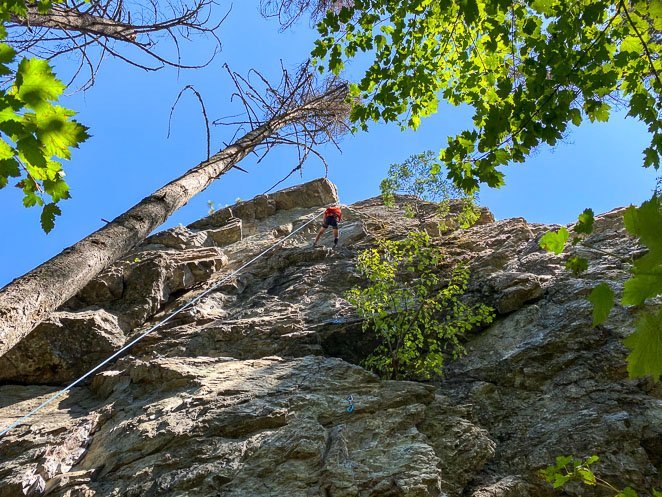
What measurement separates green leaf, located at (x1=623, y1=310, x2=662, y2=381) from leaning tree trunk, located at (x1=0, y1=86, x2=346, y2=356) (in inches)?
106

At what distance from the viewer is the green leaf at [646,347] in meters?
1.24

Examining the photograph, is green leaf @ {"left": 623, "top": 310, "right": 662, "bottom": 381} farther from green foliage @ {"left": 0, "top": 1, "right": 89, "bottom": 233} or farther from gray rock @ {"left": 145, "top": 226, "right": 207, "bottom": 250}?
gray rock @ {"left": 145, "top": 226, "right": 207, "bottom": 250}

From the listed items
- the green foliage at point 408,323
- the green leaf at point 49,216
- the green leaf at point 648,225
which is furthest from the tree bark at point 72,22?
the green leaf at point 648,225

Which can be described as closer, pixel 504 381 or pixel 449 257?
pixel 504 381

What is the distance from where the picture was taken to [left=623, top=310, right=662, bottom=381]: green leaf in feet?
4.08

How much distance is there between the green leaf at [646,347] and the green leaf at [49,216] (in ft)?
7.47

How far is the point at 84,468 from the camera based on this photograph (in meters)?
5.45

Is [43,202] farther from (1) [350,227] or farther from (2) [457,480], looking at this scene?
(1) [350,227]

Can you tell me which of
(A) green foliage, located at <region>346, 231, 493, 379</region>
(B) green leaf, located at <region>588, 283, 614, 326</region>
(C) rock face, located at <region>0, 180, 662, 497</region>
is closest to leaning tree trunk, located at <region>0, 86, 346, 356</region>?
(C) rock face, located at <region>0, 180, 662, 497</region>

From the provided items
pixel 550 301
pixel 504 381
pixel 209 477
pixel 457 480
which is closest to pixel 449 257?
pixel 550 301

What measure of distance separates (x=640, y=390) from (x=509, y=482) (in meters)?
1.81

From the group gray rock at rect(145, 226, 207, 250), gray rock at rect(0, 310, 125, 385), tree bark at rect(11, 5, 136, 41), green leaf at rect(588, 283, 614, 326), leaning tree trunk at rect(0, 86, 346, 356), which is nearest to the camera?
green leaf at rect(588, 283, 614, 326)

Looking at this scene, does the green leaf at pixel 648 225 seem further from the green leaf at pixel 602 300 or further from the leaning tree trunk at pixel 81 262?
the leaning tree trunk at pixel 81 262

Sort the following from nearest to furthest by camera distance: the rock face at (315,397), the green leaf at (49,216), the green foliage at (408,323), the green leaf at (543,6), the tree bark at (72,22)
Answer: the green leaf at (49,216) < the green leaf at (543,6) < the tree bark at (72,22) < the rock face at (315,397) < the green foliage at (408,323)
